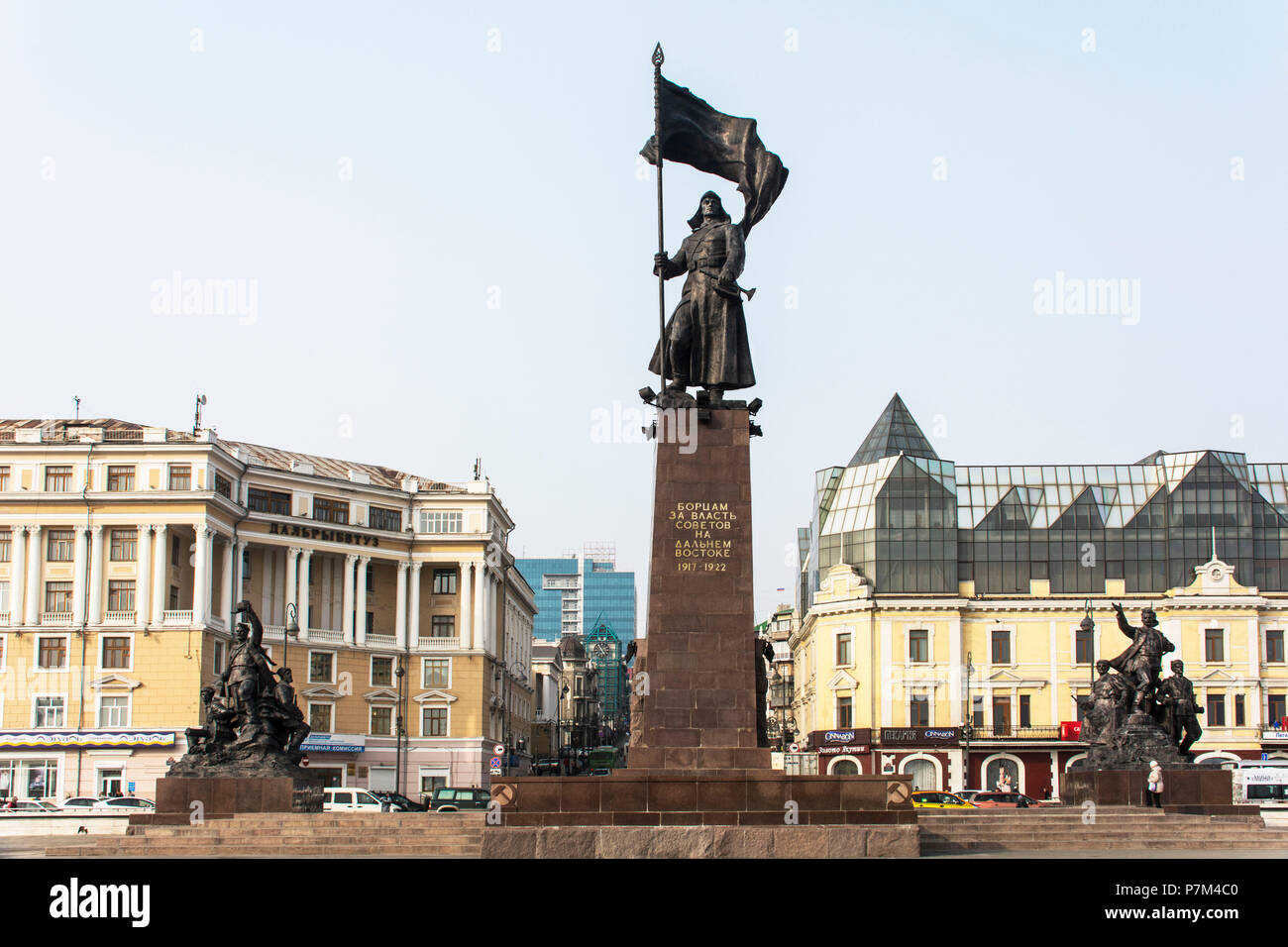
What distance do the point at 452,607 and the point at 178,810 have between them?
5420cm

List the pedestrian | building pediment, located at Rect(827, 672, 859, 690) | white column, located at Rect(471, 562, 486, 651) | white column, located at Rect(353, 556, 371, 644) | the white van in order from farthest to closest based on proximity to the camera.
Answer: white column, located at Rect(471, 562, 486, 651) < white column, located at Rect(353, 556, 371, 644) < building pediment, located at Rect(827, 672, 859, 690) < the white van < the pedestrian

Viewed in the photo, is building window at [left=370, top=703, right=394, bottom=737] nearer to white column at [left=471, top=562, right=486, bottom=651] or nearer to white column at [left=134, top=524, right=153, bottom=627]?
white column at [left=471, top=562, right=486, bottom=651]

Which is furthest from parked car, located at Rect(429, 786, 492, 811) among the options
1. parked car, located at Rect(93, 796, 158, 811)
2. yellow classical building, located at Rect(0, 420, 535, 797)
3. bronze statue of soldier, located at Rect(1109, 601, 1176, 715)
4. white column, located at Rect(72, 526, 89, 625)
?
white column, located at Rect(72, 526, 89, 625)

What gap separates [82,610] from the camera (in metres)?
68.4

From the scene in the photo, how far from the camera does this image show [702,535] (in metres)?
21.8

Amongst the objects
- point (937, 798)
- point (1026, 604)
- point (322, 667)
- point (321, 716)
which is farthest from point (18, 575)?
point (1026, 604)

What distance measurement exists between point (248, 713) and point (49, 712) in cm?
4202

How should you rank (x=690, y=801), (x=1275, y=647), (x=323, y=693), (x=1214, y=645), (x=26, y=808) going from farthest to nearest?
(x=323, y=693) < (x=1275, y=647) < (x=1214, y=645) < (x=26, y=808) < (x=690, y=801)

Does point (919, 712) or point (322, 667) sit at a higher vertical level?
point (322, 667)

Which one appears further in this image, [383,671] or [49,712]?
[383,671]

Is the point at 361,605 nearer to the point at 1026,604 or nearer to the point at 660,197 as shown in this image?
the point at 1026,604

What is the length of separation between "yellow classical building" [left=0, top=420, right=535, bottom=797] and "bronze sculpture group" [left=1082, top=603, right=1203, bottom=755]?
156 ft

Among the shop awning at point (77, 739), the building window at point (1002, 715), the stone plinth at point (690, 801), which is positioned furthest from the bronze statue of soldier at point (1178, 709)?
the shop awning at point (77, 739)

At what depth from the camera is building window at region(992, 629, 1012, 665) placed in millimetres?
73375
